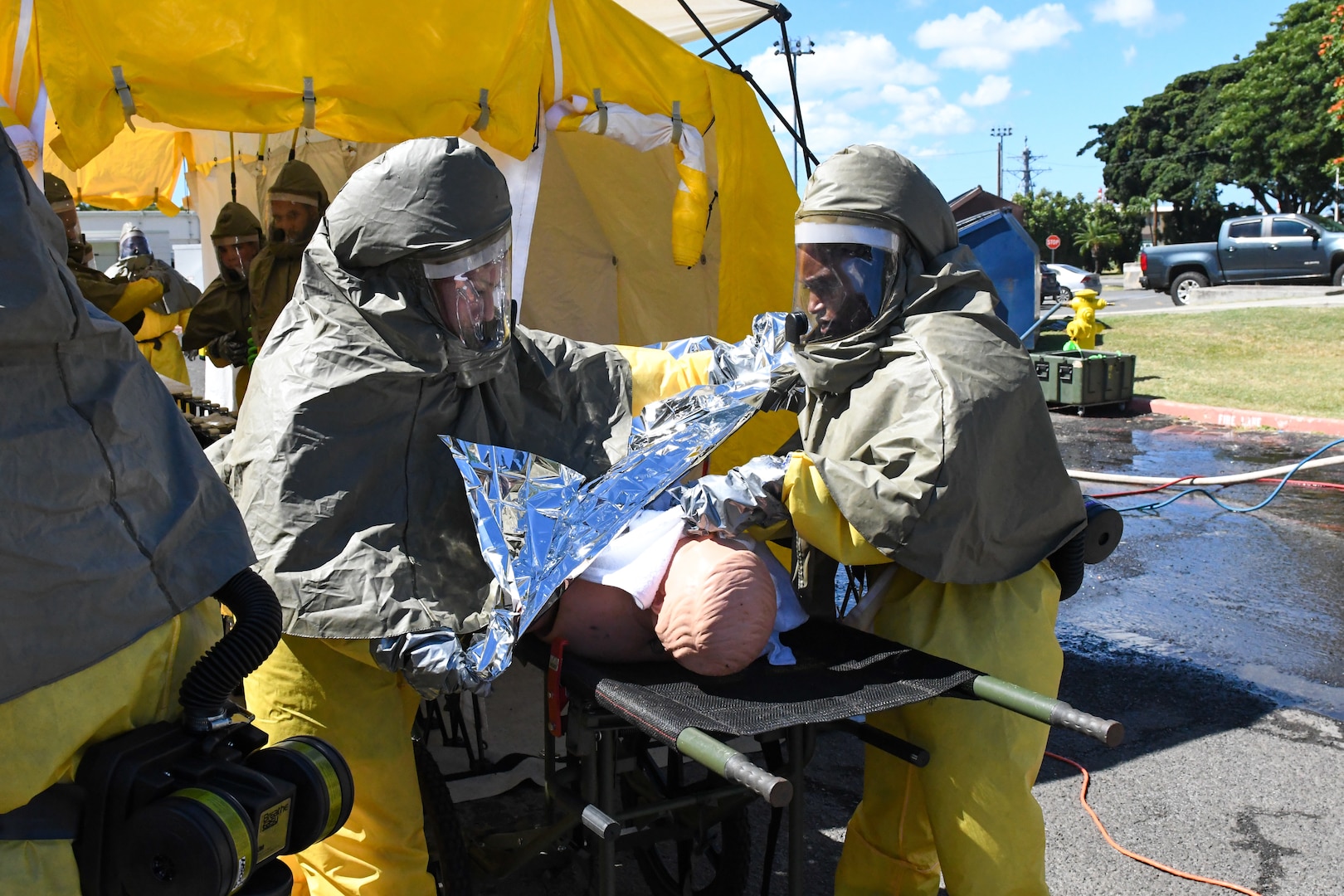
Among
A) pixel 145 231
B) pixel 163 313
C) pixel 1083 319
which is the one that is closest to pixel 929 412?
pixel 163 313

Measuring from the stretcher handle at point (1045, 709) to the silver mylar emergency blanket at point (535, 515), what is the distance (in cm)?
80

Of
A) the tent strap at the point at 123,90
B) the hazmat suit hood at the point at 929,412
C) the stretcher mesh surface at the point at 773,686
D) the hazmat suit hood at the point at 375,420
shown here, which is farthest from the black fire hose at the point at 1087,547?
the tent strap at the point at 123,90

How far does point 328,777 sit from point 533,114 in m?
3.46

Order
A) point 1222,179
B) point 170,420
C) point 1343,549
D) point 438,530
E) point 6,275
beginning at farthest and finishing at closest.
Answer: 1. point 1222,179
2. point 1343,549
3. point 438,530
4. point 170,420
5. point 6,275

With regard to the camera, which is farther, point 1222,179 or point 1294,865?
point 1222,179

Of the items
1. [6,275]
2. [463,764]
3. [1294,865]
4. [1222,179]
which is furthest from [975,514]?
[1222,179]

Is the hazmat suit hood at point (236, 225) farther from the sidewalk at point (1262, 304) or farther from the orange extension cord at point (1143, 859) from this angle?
the sidewalk at point (1262, 304)

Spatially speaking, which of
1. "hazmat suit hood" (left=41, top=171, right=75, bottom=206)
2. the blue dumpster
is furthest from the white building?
"hazmat suit hood" (left=41, top=171, right=75, bottom=206)

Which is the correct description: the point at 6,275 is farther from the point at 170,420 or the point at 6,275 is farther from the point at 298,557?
the point at 298,557

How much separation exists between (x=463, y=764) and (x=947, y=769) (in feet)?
7.03

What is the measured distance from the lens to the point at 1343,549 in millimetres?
6543

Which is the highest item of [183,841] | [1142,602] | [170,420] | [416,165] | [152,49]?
[152,49]

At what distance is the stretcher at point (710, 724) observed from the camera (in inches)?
70.4

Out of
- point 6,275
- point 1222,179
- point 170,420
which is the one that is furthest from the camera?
point 1222,179
